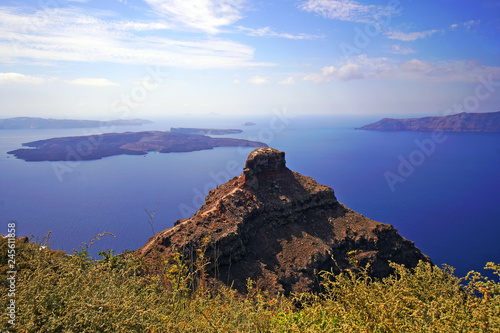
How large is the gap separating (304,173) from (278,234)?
71188 mm

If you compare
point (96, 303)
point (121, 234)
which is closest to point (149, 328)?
point (96, 303)

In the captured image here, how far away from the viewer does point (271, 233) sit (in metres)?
19.9

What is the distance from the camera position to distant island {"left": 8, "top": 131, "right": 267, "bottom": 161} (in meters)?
122

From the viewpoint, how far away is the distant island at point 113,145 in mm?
122312

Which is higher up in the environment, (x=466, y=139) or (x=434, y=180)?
(x=466, y=139)

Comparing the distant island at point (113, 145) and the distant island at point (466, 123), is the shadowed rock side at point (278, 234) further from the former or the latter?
the distant island at point (466, 123)

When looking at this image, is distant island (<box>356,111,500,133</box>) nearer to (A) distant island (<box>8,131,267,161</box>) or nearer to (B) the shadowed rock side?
(A) distant island (<box>8,131,267,161</box>)

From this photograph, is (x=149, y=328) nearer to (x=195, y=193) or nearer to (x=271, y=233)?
(x=271, y=233)

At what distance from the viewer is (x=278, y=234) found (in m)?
19.9

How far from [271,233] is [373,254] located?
7.78 metres

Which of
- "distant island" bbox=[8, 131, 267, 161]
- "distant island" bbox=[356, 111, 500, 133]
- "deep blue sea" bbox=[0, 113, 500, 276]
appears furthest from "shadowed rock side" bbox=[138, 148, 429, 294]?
"distant island" bbox=[356, 111, 500, 133]

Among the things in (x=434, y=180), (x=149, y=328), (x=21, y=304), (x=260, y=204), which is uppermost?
(x=21, y=304)

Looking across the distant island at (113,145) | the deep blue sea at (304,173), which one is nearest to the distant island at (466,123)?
the deep blue sea at (304,173)

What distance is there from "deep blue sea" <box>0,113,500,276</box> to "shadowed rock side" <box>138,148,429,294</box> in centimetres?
2742
